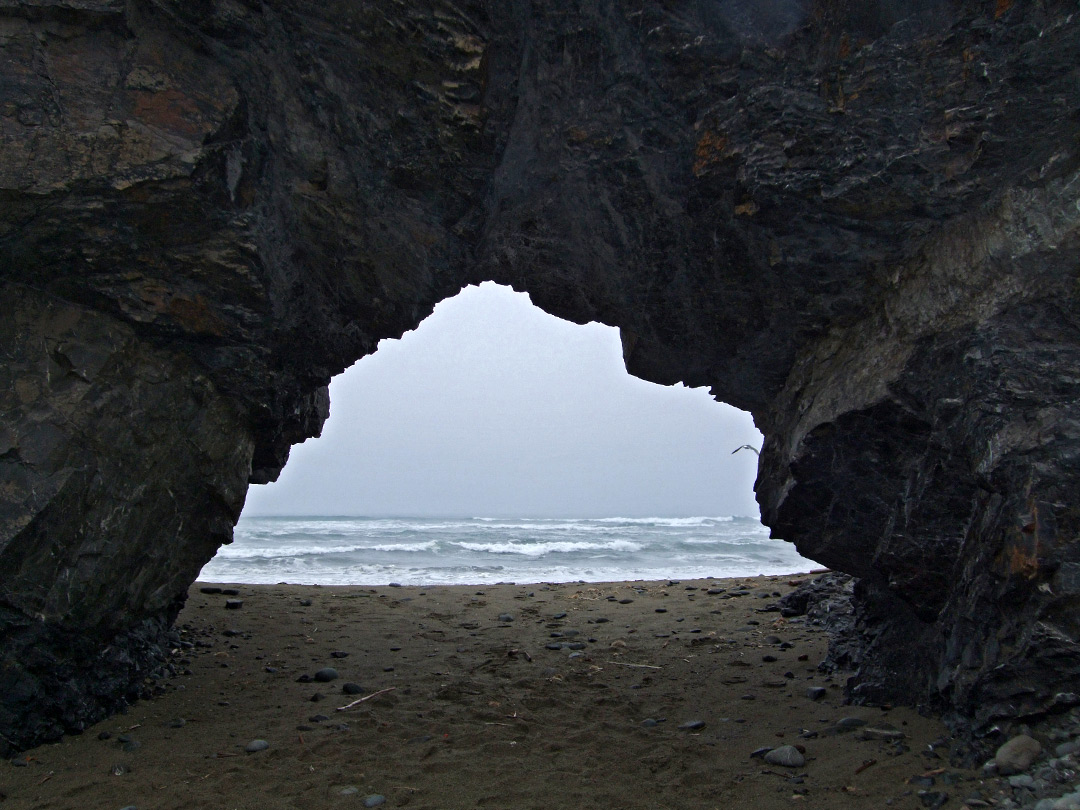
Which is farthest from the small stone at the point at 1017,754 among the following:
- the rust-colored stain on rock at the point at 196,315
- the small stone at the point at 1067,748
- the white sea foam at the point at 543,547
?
the white sea foam at the point at 543,547

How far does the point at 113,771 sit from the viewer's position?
412 centimetres

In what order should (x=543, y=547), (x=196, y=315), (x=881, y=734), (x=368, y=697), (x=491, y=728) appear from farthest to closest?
(x=543, y=547), (x=368, y=697), (x=196, y=315), (x=491, y=728), (x=881, y=734)

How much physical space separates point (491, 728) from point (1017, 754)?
340 cm

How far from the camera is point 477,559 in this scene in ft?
73.9

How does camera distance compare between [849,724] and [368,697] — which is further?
[368,697]

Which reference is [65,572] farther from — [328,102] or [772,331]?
[772,331]

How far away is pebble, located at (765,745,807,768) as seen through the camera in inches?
166

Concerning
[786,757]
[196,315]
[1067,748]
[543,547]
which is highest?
[196,315]

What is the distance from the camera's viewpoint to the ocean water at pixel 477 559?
58.0ft

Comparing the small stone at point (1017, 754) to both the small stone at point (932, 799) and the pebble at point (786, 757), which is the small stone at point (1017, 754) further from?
the pebble at point (786, 757)

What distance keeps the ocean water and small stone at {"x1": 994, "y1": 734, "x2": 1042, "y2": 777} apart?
1351 cm

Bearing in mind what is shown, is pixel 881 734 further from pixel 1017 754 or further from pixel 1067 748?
pixel 1067 748

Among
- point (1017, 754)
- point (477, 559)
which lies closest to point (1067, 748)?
point (1017, 754)

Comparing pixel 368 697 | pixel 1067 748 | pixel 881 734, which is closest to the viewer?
pixel 1067 748
